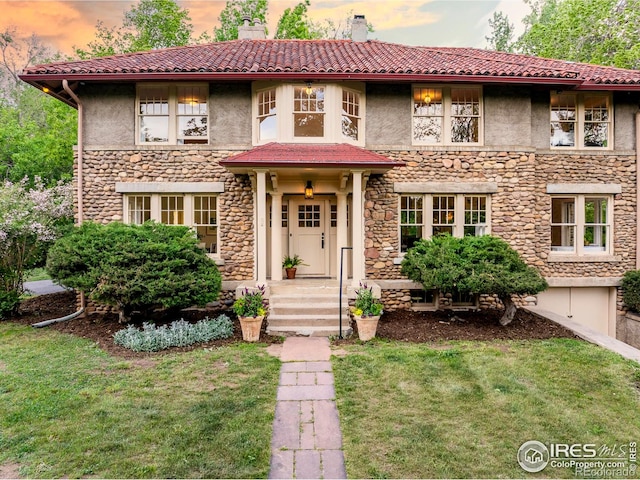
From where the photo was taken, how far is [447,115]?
9.03 m

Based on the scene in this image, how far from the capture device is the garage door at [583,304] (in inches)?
378

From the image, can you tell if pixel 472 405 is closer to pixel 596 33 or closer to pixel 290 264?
pixel 290 264

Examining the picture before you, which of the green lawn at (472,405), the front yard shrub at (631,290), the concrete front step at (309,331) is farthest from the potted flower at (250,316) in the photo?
the front yard shrub at (631,290)

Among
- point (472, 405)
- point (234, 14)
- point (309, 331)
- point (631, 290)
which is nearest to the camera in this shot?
point (472, 405)

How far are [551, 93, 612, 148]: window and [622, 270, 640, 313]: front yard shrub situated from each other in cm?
348

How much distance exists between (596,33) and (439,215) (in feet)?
39.9

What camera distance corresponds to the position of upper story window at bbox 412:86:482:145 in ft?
29.6

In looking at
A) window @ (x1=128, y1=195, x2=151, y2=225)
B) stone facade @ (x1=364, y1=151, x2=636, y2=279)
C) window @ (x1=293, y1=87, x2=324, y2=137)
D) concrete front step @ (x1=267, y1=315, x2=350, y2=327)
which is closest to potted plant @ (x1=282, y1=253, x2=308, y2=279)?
stone facade @ (x1=364, y1=151, x2=636, y2=279)

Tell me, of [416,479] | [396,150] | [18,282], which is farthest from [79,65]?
[416,479]

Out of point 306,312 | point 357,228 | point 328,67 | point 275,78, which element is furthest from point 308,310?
point 328,67

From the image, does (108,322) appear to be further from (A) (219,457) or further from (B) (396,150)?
(B) (396,150)

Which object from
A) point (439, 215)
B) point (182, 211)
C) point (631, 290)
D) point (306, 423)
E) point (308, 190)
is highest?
point (308, 190)

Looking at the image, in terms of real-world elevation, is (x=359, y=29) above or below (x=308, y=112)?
above

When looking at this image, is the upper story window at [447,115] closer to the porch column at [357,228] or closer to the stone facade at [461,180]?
the stone facade at [461,180]
